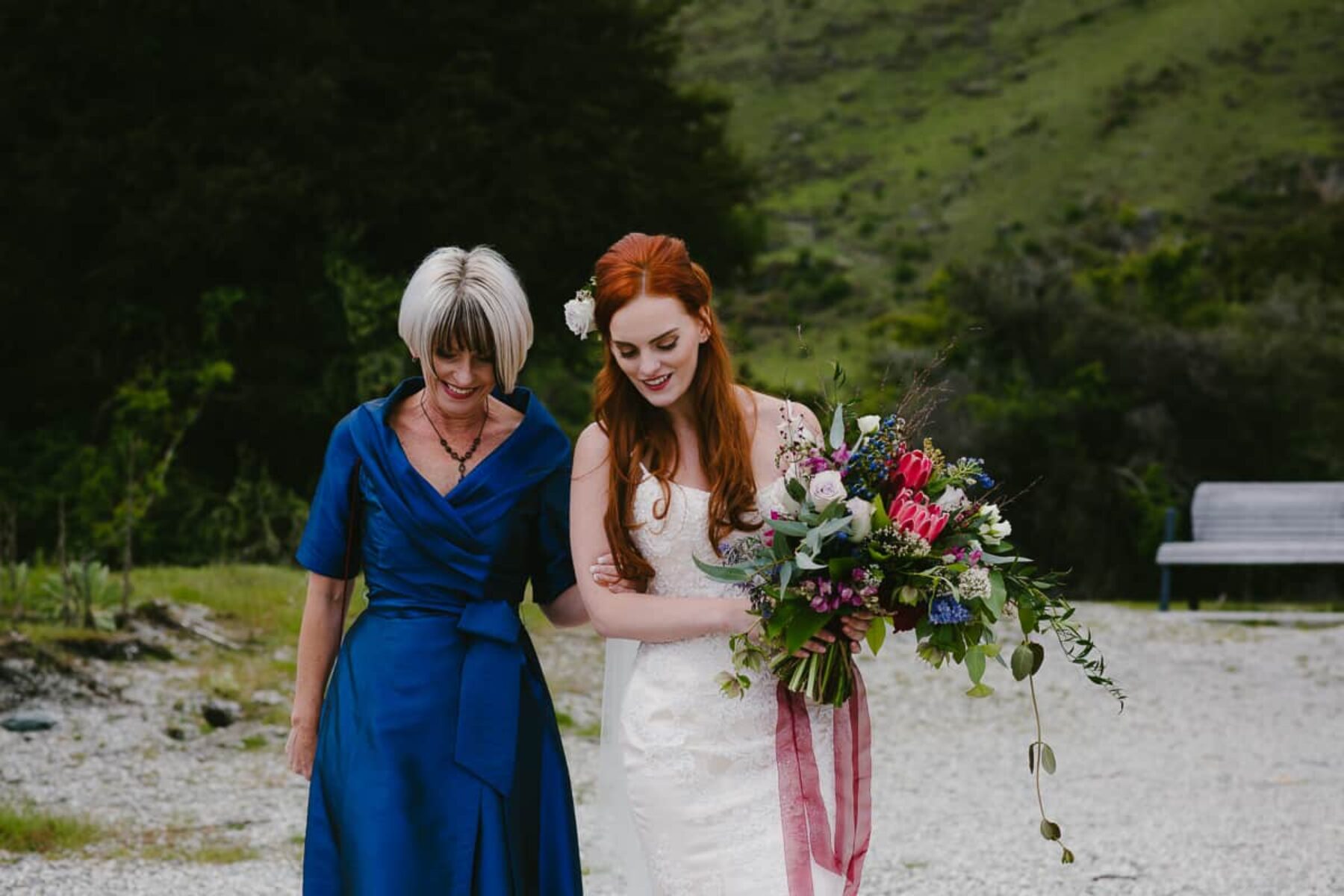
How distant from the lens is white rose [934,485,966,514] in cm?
328

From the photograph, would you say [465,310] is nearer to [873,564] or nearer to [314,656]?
[314,656]

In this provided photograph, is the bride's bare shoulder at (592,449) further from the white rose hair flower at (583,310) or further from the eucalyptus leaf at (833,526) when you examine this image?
the eucalyptus leaf at (833,526)

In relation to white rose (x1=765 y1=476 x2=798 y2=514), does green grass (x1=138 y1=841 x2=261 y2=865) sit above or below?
below

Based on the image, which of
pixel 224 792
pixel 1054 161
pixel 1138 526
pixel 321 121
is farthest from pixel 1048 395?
pixel 1054 161

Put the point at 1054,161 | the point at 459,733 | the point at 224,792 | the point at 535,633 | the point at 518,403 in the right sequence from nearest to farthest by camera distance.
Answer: the point at 459,733, the point at 518,403, the point at 224,792, the point at 535,633, the point at 1054,161

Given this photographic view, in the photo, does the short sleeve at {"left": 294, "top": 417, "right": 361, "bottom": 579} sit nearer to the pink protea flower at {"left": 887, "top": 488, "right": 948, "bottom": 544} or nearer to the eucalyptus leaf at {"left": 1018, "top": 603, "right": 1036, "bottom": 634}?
the pink protea flower at {"left": 887, "top": 488, "right": 948, "bottom": 544}

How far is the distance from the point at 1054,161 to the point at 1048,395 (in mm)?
29727

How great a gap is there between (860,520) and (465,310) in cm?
→ 102

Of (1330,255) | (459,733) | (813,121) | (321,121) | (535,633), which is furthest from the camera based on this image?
(813,121)

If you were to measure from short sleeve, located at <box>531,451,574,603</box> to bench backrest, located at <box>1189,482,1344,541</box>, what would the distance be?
14621mm

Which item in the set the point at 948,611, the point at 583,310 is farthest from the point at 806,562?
the point at 583,310

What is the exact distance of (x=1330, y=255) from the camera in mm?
36188

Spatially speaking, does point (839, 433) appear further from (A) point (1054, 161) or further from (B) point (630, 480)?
(A) point (1054, 161)

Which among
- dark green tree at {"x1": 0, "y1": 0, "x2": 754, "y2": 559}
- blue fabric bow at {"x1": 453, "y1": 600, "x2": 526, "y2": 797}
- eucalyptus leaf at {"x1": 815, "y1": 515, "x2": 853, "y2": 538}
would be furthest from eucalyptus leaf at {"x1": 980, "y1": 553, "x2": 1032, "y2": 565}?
dark green tree at {"x1": 0, "y1": 0, "x2": 754, "y2": 559}
